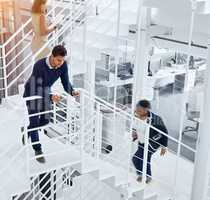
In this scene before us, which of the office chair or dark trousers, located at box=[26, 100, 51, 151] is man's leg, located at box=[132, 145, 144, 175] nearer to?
dark trousers, located at box=[26, 100, 51, 151]

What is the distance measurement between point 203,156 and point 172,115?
313 cm

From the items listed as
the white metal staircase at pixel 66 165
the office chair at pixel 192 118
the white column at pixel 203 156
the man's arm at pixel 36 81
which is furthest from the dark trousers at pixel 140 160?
the office chair at pixel 192 118

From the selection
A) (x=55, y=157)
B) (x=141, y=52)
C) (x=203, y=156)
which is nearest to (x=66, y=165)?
(x=55, y=157)

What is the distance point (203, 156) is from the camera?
6.43 feet

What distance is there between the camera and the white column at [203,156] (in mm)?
1922

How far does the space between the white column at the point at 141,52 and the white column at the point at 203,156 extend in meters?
0.61

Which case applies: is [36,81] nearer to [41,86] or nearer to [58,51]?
[41,86]

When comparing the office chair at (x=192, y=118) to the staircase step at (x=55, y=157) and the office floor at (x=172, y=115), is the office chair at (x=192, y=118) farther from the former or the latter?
the staircase step at (x=55, y=157)

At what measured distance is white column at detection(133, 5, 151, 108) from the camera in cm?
236

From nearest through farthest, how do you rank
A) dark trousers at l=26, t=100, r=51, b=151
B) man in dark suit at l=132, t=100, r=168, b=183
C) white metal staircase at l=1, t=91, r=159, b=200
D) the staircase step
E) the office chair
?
white metal staircase at l=1, t=91, r=159, b=200
the staircase step
dark trousers at l=26, t=100, r=51, b=151
man in dark suit at l=132, t=100, r=168, b=183
the office chair

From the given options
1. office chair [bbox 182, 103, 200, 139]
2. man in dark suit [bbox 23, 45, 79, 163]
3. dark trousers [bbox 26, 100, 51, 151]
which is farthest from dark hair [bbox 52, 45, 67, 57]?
office chair [bbox 182, 103, 200, 139]

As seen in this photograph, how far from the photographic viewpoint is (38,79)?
6.12 feet

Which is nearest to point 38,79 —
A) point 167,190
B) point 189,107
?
point 167,190

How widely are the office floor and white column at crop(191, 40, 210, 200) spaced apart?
76.0 inches
